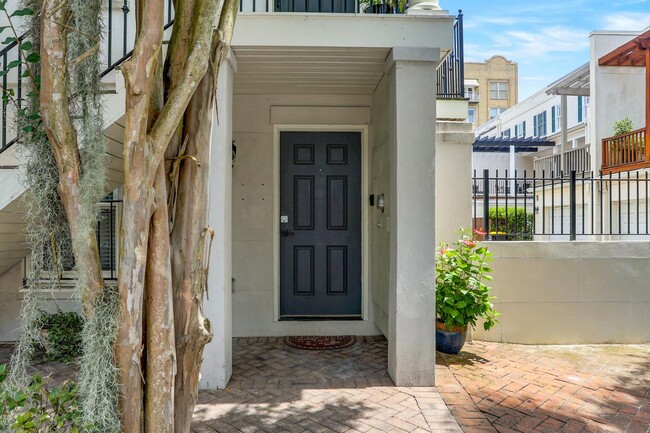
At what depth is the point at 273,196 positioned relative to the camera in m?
4.96

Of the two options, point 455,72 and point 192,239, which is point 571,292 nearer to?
point 455,72

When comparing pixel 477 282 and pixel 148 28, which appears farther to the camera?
pixel 477 282

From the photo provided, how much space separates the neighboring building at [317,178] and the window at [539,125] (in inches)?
620

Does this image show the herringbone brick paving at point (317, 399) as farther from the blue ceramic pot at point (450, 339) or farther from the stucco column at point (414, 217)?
the blue ceramic pot at point (450, 339)

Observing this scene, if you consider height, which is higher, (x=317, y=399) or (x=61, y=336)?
(x=61, y=336)

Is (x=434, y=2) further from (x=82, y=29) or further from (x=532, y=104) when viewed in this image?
(x=532, y=104)

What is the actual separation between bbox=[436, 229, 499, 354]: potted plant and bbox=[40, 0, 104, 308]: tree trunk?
3.22 m

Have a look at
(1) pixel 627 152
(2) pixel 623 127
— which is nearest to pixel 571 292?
(1) pixel 627 152

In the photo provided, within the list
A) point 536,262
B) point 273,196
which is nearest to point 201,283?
point 273,196

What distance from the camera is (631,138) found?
9133mm

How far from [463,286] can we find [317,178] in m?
2.05

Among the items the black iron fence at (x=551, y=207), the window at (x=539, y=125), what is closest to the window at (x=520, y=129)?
the window at (x=539, y=125)

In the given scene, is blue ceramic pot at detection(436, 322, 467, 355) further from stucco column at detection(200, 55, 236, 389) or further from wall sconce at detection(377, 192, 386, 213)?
stucco column at detection(200, 55, 236, 389)

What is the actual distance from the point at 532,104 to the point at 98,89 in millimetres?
20936
